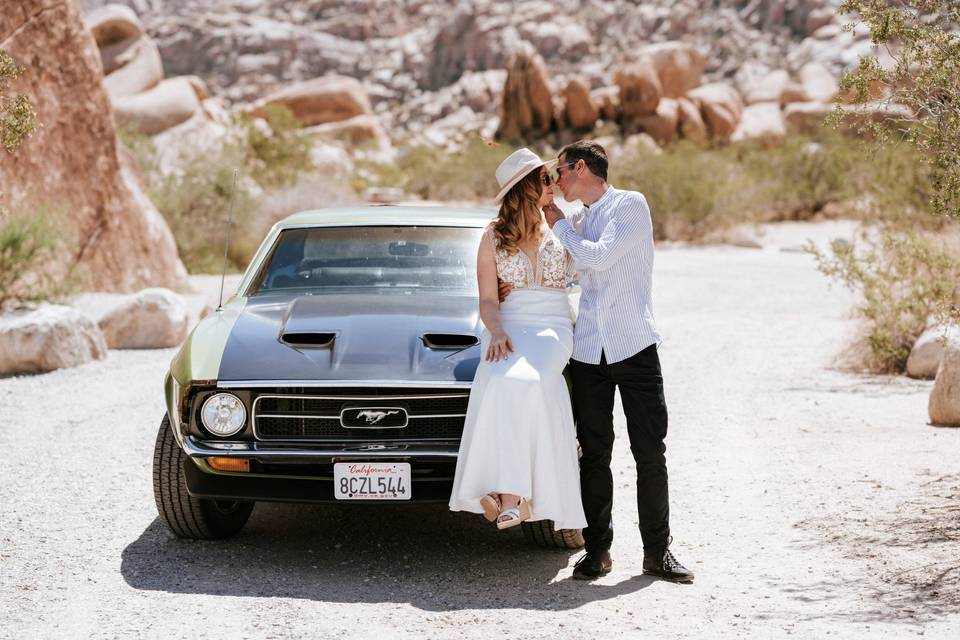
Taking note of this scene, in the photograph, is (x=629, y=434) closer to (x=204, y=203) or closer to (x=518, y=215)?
(x=518, y=215)

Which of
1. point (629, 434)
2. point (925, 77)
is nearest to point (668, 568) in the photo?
point (629, 434)

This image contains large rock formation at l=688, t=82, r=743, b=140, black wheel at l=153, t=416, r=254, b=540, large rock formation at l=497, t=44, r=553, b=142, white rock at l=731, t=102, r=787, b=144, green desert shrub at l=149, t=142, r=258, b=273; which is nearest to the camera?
black wheel at l=153, t=416, r=254, b=540

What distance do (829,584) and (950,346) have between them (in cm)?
424

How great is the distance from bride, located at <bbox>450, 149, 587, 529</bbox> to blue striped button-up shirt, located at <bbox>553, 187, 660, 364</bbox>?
0.46 feet

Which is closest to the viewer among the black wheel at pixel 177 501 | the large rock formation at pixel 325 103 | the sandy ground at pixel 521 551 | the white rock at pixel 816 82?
the sandy ground at pixel 521 551

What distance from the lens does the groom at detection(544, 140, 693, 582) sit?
5.02 m

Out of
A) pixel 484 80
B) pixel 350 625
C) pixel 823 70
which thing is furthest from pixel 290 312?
pixel 484 80

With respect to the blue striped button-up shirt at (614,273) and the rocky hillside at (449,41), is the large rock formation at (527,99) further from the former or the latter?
the blue striped button-up shirt at (614,273)

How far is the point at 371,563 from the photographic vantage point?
554 cm

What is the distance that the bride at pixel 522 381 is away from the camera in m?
4.89

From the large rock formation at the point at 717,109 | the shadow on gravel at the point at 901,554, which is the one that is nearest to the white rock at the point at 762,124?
the large rock formation at the point at 717,109

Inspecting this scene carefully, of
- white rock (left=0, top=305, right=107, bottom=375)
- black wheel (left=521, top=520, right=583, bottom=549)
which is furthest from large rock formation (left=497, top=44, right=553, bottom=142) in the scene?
black wheel (left=521, top=520, right=583, bottom=549)

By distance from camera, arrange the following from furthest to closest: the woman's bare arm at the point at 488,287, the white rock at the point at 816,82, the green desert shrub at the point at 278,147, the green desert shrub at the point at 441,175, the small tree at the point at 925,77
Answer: the white rock at the point at 816,82 → the green desert shrub at the point at 441,175 → the green desert shrub at the point at 278,147 → the small tree at the point at 925,77 → the woman's bare arm at the point at 488,287

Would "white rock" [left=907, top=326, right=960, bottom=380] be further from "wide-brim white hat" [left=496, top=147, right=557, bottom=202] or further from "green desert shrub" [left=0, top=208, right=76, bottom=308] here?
"green desert shrub" [left=0, top=208, right=76, bottom=308]
